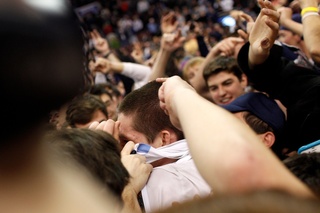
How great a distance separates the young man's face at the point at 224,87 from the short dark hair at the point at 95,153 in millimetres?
1952

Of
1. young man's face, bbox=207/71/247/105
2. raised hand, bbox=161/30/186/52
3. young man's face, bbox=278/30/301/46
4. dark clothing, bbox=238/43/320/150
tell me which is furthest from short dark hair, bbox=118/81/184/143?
young man's face, bbox=278/30/301/46

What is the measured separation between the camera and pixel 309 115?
1842 millimetres

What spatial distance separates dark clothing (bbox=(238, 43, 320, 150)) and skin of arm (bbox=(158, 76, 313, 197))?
1.16 meters

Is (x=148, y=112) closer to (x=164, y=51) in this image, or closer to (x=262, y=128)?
(x=262, y=128)

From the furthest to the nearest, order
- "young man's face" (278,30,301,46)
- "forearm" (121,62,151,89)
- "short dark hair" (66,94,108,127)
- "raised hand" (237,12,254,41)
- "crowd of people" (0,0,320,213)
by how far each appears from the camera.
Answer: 1. "forearm" (121,62,151,89)
2. "young man's face" (278,30,301,46)
3. "short dark hair" (66,94,108,127)
4. "raised hand" (237,12,254,41)
5. "crowd of people" (0,0,320,213)

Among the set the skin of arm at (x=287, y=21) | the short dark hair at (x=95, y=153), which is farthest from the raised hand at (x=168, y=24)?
the short dark hair at (x=95, y=153)

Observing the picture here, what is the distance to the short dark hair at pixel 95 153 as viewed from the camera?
948 millimetres

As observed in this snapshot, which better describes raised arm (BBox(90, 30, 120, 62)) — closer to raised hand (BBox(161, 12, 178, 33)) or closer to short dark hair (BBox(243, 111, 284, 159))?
raised hand (BBox(161, 12, 178, 33))

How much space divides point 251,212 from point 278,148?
1.69 m

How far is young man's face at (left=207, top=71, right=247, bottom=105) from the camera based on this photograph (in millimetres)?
3006

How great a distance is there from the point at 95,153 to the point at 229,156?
1.34 feet

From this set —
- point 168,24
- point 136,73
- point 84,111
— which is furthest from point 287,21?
point 136,73

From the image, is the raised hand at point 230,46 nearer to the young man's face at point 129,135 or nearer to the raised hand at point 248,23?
the raised hand at point 248,23

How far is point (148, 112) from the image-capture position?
1.85 m
